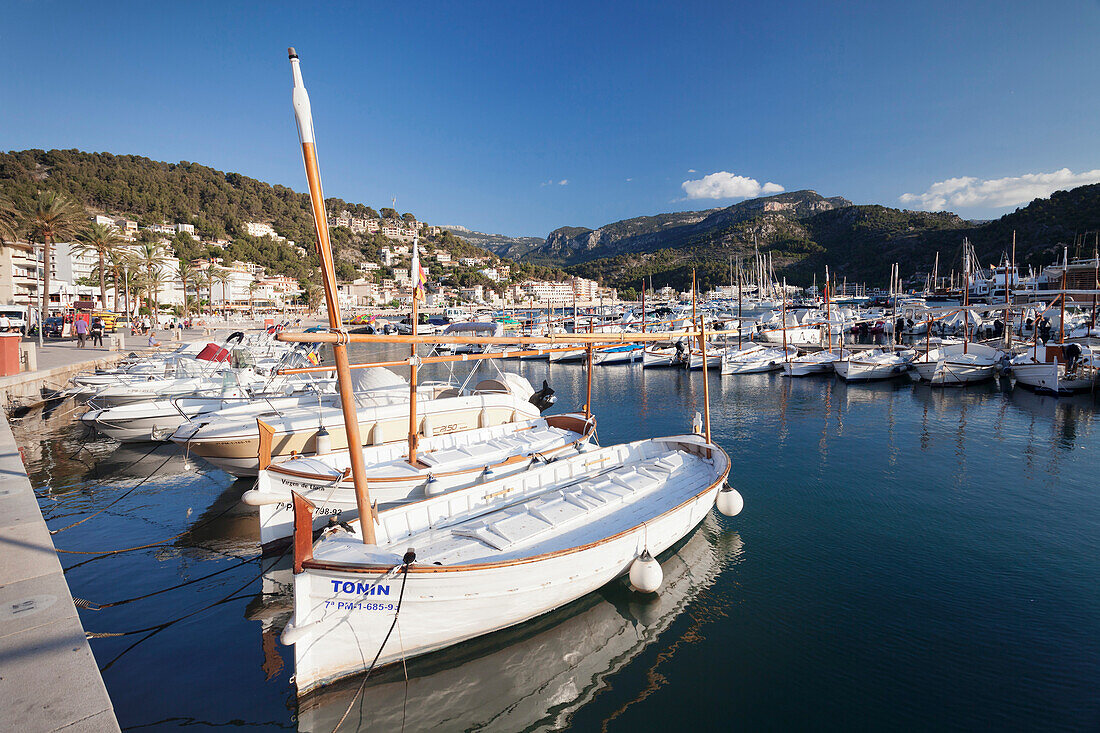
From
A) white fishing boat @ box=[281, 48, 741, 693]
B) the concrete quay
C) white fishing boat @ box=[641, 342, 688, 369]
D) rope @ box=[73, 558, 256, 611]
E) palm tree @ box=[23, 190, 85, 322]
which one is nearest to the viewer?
the concrete quay

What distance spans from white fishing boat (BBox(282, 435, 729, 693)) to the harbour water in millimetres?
643

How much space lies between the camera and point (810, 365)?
35281 mm

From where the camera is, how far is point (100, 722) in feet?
13.0

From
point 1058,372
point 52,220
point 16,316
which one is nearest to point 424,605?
point 1058,372

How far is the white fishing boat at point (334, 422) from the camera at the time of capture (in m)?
12.9

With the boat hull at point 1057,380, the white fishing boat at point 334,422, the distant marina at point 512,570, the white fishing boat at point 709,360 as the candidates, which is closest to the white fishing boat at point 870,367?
the boat hull at point 1057,380

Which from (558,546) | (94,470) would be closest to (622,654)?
(558,546)

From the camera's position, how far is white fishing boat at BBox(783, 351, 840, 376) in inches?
1382

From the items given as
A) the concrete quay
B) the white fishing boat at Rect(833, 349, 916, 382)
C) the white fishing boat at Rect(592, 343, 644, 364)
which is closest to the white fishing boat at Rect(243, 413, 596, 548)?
the concrete quay

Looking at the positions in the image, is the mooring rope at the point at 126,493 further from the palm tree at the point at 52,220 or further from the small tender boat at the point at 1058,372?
the small tender boat at the point at 1058,372

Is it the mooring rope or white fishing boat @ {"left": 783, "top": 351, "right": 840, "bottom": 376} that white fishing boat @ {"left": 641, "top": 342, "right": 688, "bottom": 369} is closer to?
white fishing boat @ {"left": 783, "top": 351, "right": 840, "bottom": 376}

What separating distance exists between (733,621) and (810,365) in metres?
31.5

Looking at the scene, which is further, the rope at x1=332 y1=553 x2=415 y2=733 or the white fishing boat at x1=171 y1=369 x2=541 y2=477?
the white fishing boat at x1=171 y1=369 x2=541 y2=477

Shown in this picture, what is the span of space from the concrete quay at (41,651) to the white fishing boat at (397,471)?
3144mm
